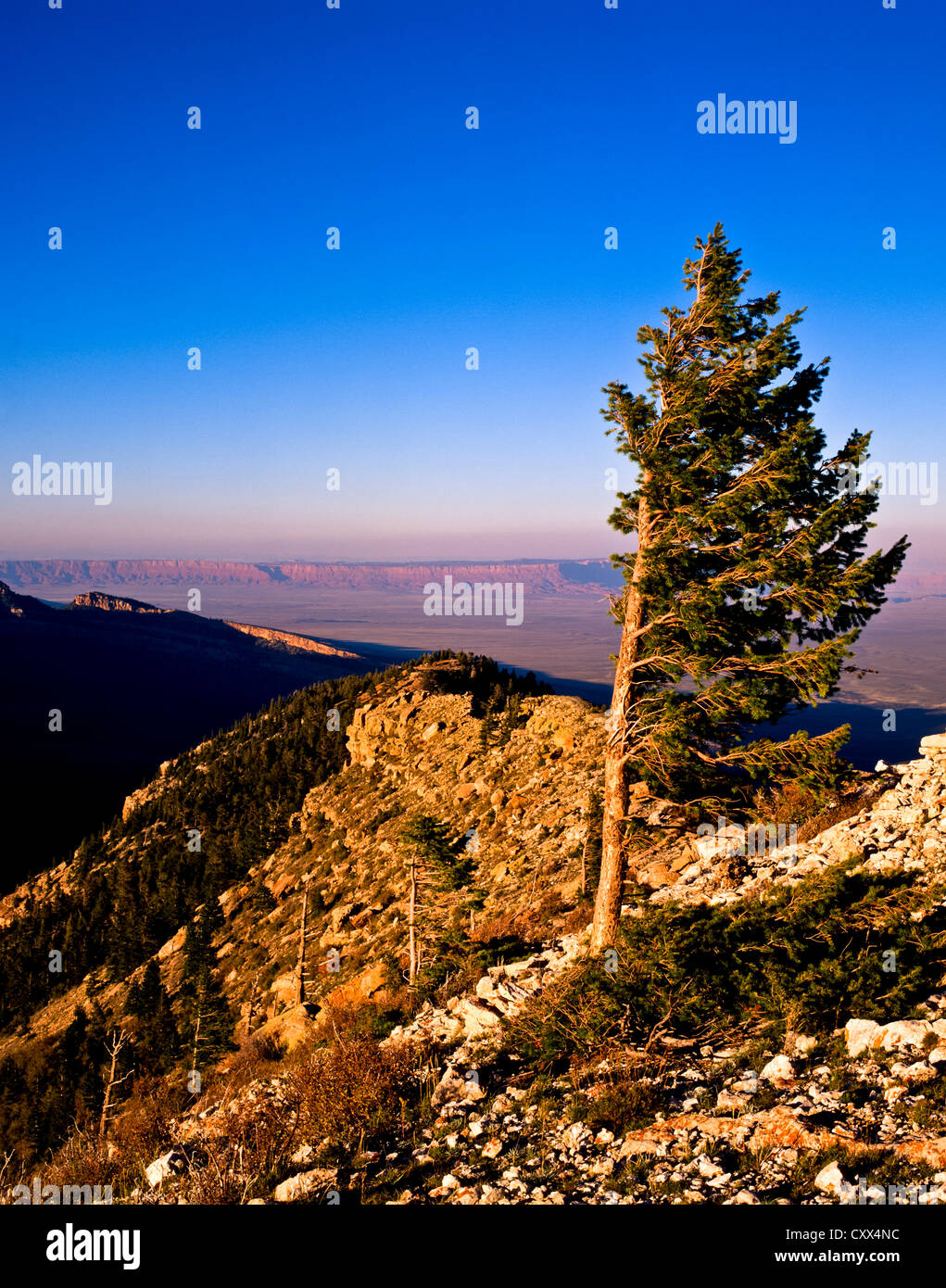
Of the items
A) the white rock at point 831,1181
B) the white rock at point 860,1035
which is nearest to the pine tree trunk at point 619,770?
the white rock at point 860,1035

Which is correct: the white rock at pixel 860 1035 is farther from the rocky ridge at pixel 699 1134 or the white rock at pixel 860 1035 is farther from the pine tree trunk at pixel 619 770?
the pine tree trunk at pixel 619 770

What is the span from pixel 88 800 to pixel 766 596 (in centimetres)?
16135

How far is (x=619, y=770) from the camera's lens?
42.4 ft

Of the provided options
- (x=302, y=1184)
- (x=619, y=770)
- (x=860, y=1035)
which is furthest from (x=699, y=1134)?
(x=619, y=770)

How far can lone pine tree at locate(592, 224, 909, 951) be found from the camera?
1148 centimetres

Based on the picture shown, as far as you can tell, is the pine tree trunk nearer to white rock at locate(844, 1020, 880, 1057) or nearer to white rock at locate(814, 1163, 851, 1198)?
white rock at locate(844, 1020, 880, 1057)

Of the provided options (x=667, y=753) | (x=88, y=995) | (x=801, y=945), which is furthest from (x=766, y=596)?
(x=88, y=995)

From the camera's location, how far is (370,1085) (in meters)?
9.49

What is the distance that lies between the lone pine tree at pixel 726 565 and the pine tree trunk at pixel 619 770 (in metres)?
0.03

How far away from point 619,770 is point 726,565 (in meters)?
4.36

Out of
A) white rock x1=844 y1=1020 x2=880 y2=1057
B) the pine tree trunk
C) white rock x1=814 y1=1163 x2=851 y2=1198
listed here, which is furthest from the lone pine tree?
white rock x1=814 y1=1163 x2=851 y2=1198

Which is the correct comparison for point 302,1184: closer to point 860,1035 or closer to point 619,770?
point 860,1035

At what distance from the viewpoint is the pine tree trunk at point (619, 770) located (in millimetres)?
12781

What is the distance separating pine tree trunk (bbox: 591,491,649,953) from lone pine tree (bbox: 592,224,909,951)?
3 cm
